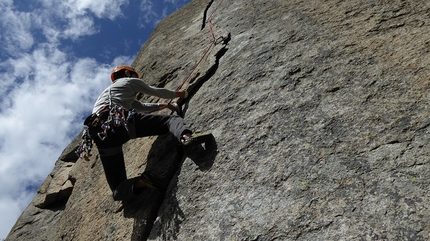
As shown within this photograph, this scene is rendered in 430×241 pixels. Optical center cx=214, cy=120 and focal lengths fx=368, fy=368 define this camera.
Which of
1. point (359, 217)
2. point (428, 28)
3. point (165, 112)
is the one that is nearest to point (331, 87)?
point (428, 28)

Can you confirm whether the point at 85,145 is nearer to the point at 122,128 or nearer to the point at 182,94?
the point at 122,128

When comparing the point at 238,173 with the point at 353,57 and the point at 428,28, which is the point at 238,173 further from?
the point at 428,28

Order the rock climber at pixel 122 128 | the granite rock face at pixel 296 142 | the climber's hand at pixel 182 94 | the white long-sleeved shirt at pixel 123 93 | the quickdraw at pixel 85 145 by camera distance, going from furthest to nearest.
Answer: the climber's hand at pixel 182 94 → the white long-sleeved shirt at pixel 123 93 → the quickdraw at pixel 85 145 → the rock climber at pixel 122 128 → the granite rock face at pixel 296 142

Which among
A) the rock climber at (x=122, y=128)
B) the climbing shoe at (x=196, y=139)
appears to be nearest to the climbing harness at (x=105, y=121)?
the rock climber at (x=122, y=128)

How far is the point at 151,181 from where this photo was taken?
379 cm

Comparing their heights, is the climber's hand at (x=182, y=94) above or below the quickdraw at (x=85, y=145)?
below

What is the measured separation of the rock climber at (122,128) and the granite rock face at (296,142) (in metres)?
0.21

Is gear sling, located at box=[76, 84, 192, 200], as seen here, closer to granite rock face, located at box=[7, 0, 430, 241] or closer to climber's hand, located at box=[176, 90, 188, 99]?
granite rock face, located at box=[7, 0, 430, 241]

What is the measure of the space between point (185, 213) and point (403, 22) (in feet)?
10.4

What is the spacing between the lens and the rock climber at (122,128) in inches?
155

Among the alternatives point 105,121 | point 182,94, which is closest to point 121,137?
point 105,121

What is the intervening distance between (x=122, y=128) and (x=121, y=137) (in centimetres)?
13

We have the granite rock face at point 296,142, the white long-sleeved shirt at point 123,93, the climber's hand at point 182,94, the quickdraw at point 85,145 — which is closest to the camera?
the granite rock face at point 296,142

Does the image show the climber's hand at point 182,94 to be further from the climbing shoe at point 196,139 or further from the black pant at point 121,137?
the climbing shoe at point 196,139
